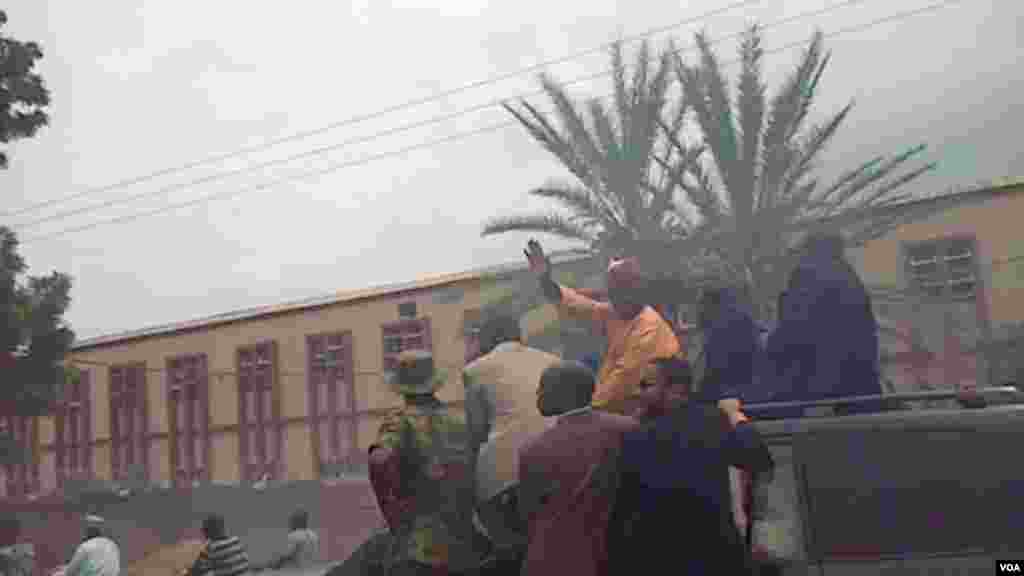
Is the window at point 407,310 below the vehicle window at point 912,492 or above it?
above

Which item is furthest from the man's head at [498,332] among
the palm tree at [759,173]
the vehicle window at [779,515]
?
the palm tree at [759,173]

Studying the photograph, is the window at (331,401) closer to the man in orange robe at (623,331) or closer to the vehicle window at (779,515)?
the man in orange robe at (623,331)

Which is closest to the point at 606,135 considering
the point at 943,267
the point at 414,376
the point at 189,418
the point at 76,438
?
the point at 943,267

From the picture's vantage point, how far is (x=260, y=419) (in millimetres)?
22656

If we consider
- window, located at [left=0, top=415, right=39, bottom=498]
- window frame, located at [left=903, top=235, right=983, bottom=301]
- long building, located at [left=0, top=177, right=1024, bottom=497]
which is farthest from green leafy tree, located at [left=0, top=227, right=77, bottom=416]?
window frame, located at [left=903, top=235, right=983, bottom=301]

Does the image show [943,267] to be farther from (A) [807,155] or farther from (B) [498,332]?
(B) [498,332]

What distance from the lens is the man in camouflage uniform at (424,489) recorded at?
12.5 ft

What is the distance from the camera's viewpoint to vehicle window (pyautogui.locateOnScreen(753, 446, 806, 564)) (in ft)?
11.8

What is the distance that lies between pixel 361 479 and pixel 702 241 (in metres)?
9.77

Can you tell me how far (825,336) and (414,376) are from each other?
7.03 ft

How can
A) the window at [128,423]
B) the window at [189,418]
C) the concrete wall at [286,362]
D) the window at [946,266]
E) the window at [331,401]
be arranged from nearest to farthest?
the window at [946,266], the concrete wall at [286,362], the window at [331,401], the window at [189,418], the window at [128,423]

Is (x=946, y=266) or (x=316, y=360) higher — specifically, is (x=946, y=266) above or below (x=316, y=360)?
above

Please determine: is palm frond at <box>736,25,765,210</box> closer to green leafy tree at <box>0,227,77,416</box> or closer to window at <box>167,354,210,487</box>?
green leafy tree at <box>0,227,77,416</box>

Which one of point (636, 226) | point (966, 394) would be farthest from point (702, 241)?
point (966, 394)
